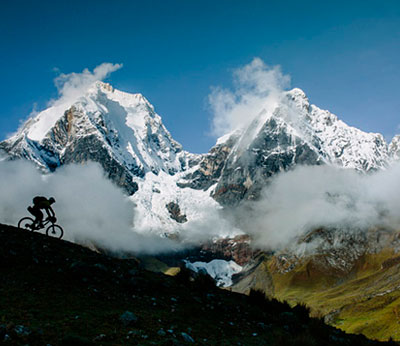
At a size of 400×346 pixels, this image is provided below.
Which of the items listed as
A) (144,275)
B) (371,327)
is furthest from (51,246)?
(371,327)

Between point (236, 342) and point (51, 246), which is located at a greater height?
point (51, 246)

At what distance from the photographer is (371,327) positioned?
16225 cm

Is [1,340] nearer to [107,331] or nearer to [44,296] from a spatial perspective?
[107,331]

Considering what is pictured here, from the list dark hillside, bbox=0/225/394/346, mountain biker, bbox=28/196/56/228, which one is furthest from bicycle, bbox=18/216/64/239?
dark hillside, bbox=0/225/394/346

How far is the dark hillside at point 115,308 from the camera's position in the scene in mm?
12750

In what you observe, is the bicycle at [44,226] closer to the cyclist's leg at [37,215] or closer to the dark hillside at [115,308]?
the cyclist's leg at [37,215]

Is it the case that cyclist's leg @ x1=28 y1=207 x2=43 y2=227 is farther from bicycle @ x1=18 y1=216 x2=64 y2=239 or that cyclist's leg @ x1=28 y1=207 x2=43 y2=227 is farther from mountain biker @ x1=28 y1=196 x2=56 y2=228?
bicycle @ x1=18 y1=216 x2=64 y2=239

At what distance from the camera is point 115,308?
53.2 ft

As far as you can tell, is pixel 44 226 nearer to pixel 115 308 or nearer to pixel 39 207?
pixel 39 207

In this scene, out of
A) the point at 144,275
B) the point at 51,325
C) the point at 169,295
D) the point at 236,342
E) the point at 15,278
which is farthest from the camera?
the point at 144,275

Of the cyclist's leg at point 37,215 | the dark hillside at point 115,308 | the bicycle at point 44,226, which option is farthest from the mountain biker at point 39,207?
the dark hillside at point 115,308

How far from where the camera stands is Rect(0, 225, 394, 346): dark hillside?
12.8 metres

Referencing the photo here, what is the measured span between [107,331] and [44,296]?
445 cm

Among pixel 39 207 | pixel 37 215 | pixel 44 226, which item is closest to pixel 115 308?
pixel 39 207
